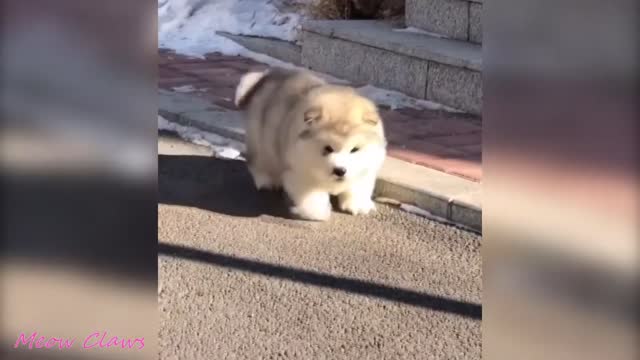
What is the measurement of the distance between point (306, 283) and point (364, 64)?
3.91 meters

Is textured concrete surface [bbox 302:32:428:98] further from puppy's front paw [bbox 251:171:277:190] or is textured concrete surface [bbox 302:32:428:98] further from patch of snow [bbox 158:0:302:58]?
puppy's front paw [bbox 251:171:277:190]

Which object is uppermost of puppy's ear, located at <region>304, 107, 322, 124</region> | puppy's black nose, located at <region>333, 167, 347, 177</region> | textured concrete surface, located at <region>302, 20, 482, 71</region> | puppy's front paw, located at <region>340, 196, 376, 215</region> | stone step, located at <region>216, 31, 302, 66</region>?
puppy's ear, located at <region>304, 107, 322, 124</region>

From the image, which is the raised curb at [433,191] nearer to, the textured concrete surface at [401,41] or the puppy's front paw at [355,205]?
the puppy's front paw at [355,205]

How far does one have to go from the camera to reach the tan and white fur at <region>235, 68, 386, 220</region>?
4.54m

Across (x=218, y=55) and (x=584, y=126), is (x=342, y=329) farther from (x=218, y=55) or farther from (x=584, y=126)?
(x=218, y=55)

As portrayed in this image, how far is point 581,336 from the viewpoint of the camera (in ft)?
4.14

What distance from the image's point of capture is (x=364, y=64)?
7691 millimetres

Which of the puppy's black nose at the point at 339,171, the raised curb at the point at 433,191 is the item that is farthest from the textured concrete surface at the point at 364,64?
the puppy's black nose at the point at 339,171

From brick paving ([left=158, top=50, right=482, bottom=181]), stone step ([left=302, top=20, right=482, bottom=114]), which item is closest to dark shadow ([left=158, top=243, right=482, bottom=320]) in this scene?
brick paving ([left=158, top=50, right=482, bottom=181])

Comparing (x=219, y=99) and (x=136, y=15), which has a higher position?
(x=136, y=15)

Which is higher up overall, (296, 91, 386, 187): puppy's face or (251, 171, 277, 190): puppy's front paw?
(296, 91, 386, 187): puppy's face

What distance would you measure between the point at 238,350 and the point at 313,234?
1284mm

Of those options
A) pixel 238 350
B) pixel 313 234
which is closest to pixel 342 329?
pixel 238 350

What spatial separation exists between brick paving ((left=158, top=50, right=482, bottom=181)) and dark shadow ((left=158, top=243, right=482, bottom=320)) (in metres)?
0.86
